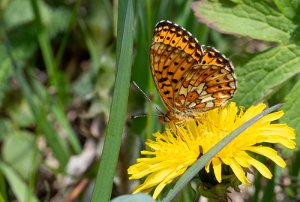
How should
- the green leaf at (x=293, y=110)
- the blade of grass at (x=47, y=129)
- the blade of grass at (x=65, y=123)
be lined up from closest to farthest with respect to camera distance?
the green leaf at (x=293, y=110) < the blade of grass at (x=47, y=129) < the blade of grass at (x=65, y=123)

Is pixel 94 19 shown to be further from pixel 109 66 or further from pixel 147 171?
pixel 147 171

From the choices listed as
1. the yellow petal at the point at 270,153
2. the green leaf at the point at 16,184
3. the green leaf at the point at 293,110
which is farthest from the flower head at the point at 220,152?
the green leaf at the point at 16,184

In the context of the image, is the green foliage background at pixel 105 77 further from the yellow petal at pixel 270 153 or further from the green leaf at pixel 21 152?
the yellow petal at pixel 270 153

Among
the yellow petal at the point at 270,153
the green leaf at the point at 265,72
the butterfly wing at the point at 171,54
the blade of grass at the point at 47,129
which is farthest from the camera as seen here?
the blade of grass at the point at 47,129

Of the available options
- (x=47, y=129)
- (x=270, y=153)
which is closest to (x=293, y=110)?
(x=270, y=153)

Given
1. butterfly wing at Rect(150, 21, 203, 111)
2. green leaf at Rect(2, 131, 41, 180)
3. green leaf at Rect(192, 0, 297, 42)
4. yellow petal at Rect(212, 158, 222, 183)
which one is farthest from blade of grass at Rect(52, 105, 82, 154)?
yellow petal at Rect(212, 158, 222, 183)

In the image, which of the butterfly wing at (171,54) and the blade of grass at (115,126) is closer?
the blade of grass at (115,126)

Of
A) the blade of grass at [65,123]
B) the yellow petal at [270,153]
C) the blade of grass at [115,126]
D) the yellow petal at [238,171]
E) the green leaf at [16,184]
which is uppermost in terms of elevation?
the blade of grass at [115,126]
